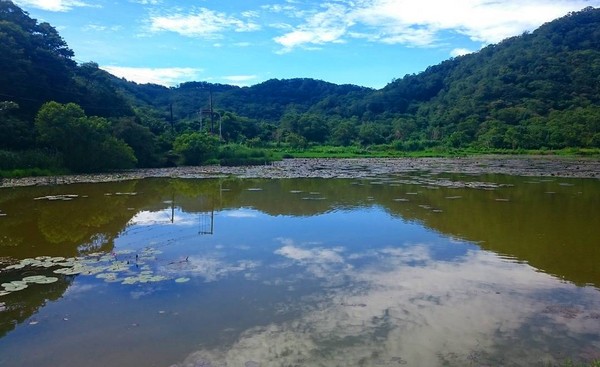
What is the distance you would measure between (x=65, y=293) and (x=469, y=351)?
6.32 metres

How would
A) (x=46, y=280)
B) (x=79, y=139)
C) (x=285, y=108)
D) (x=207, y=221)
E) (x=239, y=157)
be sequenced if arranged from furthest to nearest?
(x=285, y=108) < (x=239, y=157) < (x=79, y=139) < (x=207, y=221) < (x=46, y=280)

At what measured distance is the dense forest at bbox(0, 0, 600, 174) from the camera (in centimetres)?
2956

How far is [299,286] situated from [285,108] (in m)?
116

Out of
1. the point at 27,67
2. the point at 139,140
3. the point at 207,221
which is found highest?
the point at 27,67

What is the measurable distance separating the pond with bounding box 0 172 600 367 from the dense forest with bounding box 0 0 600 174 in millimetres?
14954

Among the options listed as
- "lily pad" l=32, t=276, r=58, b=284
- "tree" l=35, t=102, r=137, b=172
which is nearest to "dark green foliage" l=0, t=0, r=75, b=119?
"tree" l=35, t=102, r=137, b=172

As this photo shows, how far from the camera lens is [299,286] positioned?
25.7ft

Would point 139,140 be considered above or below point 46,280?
above

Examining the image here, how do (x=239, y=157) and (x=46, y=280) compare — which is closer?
(x=46, y=280)

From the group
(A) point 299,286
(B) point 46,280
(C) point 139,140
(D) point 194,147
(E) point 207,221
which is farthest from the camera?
(D) point 194,147

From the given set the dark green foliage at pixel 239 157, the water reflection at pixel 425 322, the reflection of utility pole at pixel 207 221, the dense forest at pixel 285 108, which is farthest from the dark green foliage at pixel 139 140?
the water reflection at pixel 425 322

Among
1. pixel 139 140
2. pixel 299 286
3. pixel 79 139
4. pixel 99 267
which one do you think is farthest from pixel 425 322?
pixel 139 140

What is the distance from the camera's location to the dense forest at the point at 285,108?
29562 mm

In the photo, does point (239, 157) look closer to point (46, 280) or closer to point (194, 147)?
point (194, 147)
